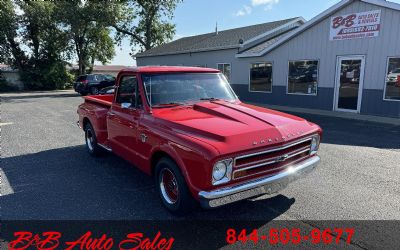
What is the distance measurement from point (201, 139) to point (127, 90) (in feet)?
7.09

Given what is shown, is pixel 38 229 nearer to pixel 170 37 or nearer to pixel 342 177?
pixel 342 177

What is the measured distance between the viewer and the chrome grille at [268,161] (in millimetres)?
3291

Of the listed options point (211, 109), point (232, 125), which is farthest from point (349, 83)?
point (232, 125)

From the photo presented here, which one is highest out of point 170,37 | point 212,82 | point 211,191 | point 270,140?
point 170,37

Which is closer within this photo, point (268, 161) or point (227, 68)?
point (268, 161)

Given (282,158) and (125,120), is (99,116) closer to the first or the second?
(125,120)

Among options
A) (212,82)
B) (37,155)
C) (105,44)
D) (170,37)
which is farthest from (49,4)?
(212,82)

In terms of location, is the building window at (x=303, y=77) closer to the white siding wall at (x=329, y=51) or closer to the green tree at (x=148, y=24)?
the white siding wall at (x=329, y=51)

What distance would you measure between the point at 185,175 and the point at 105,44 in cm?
4013

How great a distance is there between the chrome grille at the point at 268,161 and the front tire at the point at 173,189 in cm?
67

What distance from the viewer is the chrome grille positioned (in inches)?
130

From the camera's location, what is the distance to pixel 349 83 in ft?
42.2

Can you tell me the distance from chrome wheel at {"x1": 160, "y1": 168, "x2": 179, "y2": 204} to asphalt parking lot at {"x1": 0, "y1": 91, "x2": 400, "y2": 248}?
0.66 feet

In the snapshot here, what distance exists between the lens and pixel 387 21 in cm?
1141
